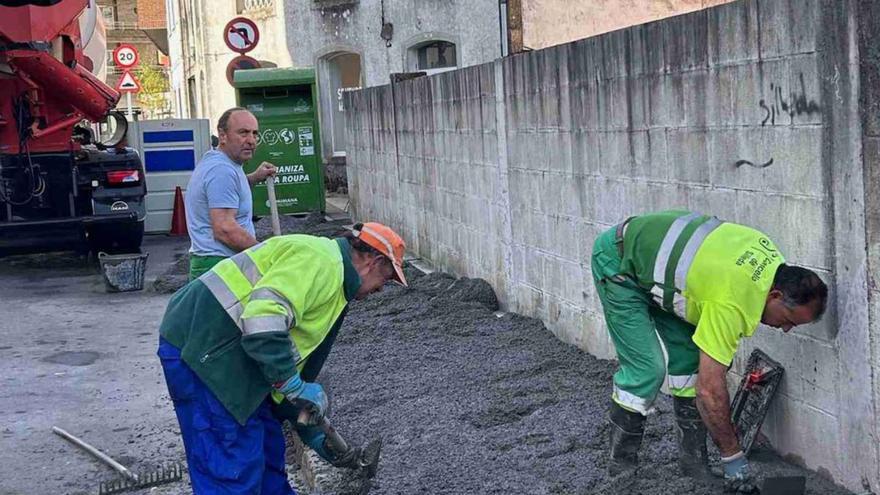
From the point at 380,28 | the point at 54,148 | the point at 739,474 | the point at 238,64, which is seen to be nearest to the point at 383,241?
the point at 739,474

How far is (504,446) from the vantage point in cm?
570

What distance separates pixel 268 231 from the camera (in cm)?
1638

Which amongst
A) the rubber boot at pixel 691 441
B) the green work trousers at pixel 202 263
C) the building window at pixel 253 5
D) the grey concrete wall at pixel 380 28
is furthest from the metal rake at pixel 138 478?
the building window at pixel 253 5

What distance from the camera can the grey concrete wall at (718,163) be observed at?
4.52 metres

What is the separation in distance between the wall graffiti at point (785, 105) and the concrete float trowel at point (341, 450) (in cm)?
212

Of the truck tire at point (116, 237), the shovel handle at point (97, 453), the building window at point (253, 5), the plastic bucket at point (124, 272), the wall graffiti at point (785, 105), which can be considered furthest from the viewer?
the building window at point (253, 5)

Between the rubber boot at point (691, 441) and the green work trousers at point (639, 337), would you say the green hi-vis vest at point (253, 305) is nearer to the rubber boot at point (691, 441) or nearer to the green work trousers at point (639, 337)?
the green work trousers at point (639, 337)

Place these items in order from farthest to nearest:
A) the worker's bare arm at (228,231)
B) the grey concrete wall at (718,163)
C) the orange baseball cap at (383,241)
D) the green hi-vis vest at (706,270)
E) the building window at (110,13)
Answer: the building window at (110,13) → the worker's bare arm at (228,231) → the grey concrete wall at (718,163) → the green hi-vis vest at (706,270) → the orange baseball cap at (383,241)

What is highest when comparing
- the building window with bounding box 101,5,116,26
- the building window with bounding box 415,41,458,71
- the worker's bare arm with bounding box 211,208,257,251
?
the building window with bounding box 101,5,116,26

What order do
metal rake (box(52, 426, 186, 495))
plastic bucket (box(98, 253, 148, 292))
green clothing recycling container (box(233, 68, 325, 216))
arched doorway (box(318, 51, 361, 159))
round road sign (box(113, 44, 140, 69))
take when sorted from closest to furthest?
metal rake (box(52, 426, 186, 495)) → plastic bucket (box(98, 253, 148, 292)) → green clothing recycling container (box(233, 68, 325, 216)) → round road sign (box(113, 44, 140, 69)) → arched doorway (box(318, 51, 361, 159))

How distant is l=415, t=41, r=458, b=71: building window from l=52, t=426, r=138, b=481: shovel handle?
18.2 metres

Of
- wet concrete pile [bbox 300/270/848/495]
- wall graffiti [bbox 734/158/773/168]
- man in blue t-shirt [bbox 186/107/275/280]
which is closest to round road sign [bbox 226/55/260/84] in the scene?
wet concrete pile [bbox 300/270/848/495]

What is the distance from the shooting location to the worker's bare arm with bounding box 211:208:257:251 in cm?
647

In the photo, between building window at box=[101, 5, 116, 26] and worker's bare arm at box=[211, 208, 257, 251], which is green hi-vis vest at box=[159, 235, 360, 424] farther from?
building window at box=[101, 5, 116, 26]
